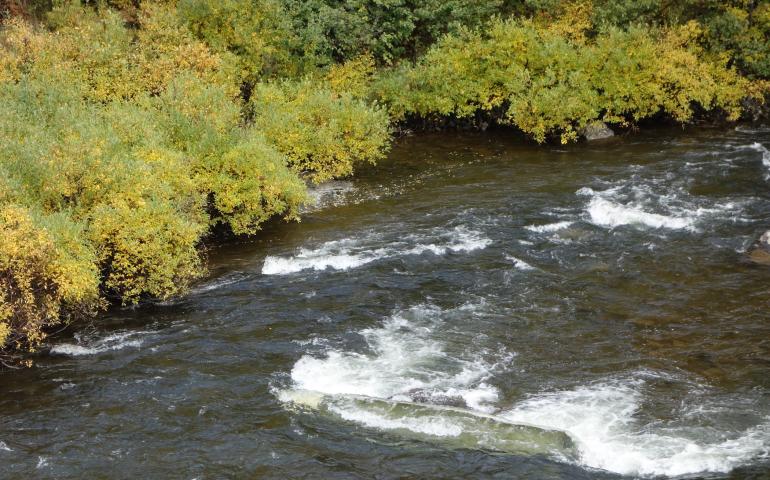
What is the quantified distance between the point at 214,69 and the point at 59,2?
14.3 m

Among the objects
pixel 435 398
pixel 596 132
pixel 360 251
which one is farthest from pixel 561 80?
pixel 435 398

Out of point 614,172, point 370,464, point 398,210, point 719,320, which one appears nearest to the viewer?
point 370,464

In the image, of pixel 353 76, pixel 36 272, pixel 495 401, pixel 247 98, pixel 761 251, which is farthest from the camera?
pixel 353 76

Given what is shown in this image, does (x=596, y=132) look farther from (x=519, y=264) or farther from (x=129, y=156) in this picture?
(x=129, y=156)

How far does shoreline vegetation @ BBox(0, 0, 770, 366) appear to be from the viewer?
23.8 meters

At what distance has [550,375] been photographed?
20.1 meters

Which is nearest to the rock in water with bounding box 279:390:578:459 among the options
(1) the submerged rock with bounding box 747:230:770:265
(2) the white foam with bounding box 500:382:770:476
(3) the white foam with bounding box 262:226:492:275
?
(2) the white foam with bounding box 500:382:770:476

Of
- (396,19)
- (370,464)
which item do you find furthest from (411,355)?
(396,19)

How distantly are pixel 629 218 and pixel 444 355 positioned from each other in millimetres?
13170

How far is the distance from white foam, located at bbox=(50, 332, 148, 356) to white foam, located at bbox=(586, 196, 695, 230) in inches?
707

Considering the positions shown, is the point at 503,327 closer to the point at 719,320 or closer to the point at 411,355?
the point at 411,355

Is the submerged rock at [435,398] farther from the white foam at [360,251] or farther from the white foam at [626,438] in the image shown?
the white foam at [360,251]

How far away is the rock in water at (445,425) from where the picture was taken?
56.4 ft

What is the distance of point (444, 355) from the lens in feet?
69.2
